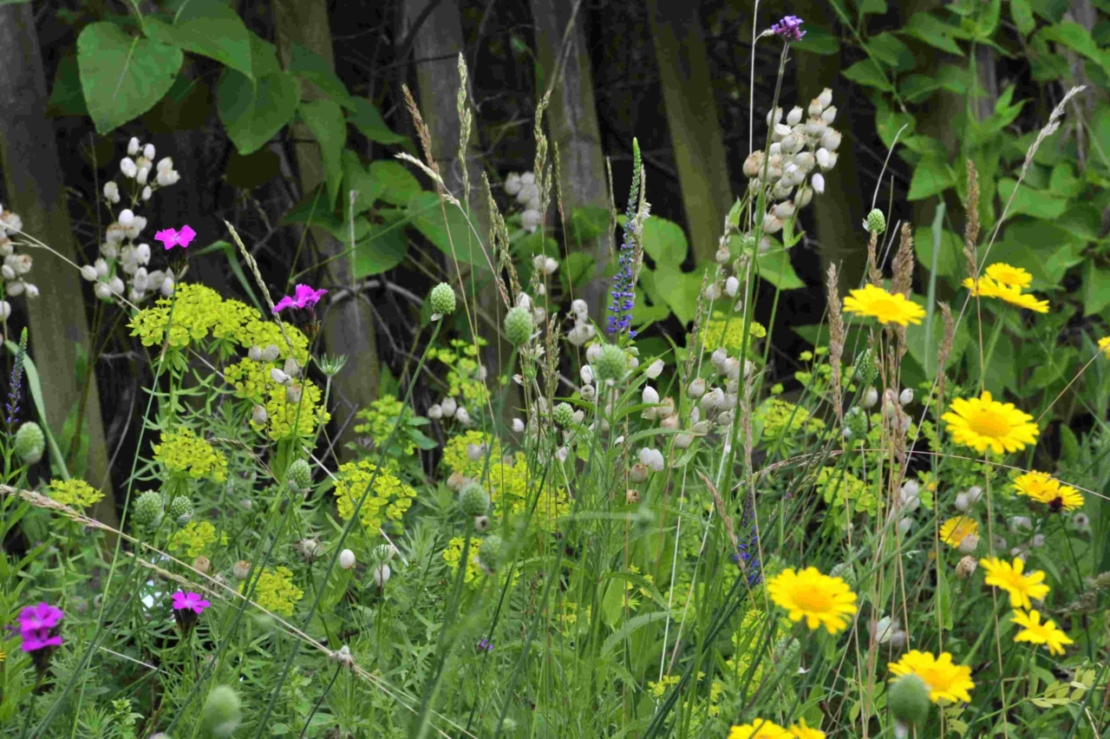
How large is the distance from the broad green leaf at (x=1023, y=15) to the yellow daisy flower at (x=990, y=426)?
191cm

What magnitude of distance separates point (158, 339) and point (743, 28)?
2.24m

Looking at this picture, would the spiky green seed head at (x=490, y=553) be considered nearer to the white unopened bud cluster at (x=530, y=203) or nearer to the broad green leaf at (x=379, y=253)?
the broad green leaf at (x=379, y=253)

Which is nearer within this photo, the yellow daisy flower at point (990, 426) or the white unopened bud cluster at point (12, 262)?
the yellow daisy flower at point (990, 426)

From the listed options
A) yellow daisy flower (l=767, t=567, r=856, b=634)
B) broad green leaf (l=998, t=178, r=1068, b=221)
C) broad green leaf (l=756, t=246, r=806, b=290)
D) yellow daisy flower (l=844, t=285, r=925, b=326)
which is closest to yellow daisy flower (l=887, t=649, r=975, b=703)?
yellow daisy flower (l=767, t=567, r=856, b=634)

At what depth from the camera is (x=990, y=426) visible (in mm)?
857

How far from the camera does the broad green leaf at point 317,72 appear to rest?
2137mm

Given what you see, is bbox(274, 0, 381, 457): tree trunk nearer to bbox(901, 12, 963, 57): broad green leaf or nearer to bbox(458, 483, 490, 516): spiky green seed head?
bbox(901, 12, 963, 57): broad green leaf

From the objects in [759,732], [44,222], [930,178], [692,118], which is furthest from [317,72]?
[759,732]

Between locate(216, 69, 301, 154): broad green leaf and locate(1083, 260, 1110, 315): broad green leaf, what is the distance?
1.76 meters

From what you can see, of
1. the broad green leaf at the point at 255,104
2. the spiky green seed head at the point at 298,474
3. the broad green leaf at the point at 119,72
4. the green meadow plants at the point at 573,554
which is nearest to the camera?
the green meadow plants at the point at 573,554

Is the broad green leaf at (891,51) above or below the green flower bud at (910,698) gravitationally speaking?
above

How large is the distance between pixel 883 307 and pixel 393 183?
160 cm

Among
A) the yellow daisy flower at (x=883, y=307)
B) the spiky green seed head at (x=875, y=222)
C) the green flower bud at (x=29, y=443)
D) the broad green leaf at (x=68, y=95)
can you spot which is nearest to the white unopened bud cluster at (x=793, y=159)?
the spiky green seed head at (x=875, y=222)

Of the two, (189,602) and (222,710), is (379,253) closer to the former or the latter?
(189,602)
